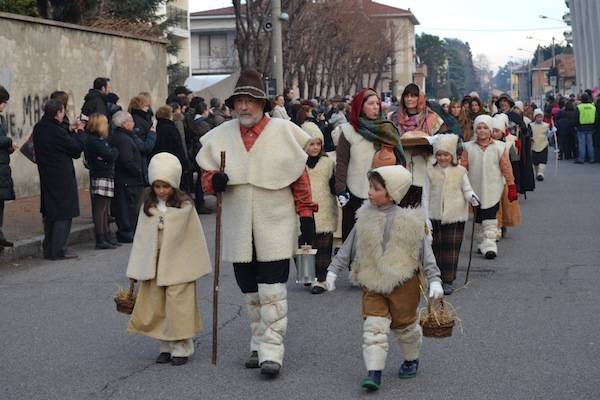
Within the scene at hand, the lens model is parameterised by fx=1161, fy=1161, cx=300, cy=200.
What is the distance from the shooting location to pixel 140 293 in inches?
297

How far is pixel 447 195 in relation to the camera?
1043 cm

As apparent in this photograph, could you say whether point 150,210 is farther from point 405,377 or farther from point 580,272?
point 580,272

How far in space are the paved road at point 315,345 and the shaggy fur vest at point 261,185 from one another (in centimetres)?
79

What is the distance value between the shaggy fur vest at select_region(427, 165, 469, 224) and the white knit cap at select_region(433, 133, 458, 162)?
0.15m

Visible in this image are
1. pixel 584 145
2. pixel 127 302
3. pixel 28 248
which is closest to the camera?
pixel 127 302

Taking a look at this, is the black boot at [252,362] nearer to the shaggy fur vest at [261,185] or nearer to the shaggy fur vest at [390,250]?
the shaggy fur vest at [261,185]

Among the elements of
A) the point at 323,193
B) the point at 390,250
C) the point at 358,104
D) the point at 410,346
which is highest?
the point at 358,104

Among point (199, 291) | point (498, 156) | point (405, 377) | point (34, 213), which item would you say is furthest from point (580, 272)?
point (34, 213)

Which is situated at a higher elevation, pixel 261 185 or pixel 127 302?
pixel 261 185

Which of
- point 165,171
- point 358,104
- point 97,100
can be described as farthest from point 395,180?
point 97,100

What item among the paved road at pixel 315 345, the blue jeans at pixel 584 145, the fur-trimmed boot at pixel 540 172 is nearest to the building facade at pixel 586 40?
the blue jeans at pixel 584 145

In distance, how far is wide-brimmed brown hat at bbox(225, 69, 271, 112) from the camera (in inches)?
278

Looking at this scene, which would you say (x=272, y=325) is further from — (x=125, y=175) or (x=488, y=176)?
(x=125, y=175)

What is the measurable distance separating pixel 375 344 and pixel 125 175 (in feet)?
26.9
